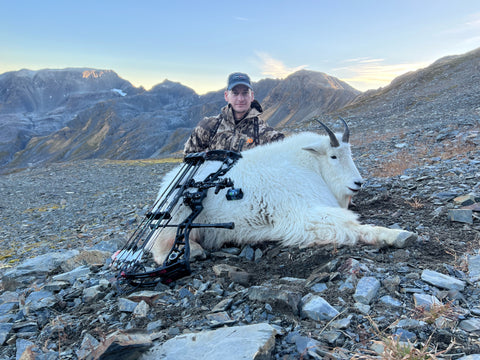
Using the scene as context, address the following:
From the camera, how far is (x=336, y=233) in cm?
349

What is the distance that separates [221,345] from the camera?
188 cm

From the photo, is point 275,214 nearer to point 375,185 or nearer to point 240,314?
point 240,314

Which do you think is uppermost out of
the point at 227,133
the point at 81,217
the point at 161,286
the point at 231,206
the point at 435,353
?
the point at 227,133

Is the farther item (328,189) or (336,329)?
(328,189)

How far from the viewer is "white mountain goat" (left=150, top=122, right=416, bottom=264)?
140 inches

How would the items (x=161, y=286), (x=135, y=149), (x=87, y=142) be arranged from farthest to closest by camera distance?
(x=87, y=142), (x=135, y=149), (x=161, y=286)

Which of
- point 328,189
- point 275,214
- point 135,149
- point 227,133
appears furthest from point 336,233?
point 135,149

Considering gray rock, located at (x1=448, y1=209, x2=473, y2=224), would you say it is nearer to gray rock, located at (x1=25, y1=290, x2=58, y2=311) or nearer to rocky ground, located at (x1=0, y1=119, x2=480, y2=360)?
rocky ground, located at (x1=0, y1=119, x2=480, y2=360)

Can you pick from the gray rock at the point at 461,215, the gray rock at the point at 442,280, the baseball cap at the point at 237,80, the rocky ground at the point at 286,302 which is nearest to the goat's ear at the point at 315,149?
the rocky ground at the point at 286,302

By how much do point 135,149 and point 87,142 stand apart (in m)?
47.1

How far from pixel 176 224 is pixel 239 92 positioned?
12.2 ft

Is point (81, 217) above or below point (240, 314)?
below

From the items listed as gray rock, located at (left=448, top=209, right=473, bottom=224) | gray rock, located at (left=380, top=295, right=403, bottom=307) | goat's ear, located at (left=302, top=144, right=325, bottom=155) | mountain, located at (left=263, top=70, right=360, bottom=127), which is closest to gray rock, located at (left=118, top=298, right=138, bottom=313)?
gray rock, located at (left=380, top=295, right=403, bottom=307)

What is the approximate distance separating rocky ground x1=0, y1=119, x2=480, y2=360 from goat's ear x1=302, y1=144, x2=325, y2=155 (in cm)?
119
